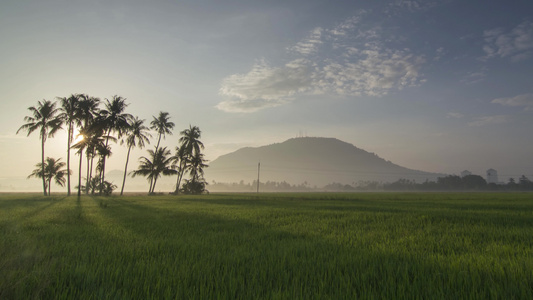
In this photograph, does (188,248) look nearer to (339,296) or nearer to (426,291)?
(339,296)

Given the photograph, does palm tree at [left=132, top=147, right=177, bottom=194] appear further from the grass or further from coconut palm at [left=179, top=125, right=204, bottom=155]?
the grass

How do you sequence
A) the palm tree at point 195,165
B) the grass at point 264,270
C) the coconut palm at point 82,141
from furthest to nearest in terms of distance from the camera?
the palm tree at point 195,165
the coconut palm at point 82,141
the grass at point 264,270

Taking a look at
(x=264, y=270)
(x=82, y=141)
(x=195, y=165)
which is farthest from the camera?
(x=195, y=165)

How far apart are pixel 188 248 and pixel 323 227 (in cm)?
377

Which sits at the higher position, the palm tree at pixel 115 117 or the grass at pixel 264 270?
the palm tree at pixel 115 117

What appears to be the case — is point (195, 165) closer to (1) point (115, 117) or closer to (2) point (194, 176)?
(2) point (194, 176)

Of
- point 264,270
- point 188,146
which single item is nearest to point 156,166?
point 188,146

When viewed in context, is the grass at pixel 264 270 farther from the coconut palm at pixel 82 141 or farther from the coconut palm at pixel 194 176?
the coconut palm at pixel 194 176

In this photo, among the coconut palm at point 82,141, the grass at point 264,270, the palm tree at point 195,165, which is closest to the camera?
the grass at point 264,270

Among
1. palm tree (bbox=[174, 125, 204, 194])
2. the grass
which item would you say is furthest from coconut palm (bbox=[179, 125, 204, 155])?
the grass

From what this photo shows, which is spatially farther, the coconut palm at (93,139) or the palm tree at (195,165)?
the palm tree at (195,165)

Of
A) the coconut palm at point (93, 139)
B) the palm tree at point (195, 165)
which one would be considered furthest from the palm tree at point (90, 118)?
the palm tree at point (195, 165)

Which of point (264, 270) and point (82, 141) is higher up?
point (82, 141)

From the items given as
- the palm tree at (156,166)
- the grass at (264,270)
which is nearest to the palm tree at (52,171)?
the palm tree at (156,166)
